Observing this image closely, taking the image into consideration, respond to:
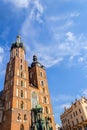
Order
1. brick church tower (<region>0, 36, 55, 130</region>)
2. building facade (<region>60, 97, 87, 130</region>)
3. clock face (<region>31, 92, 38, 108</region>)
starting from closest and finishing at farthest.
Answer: brick church tower (<region>0, 36, 55, 130</region>) → clock face (<region>31, 92, 38, 108</region>) → building facade (<region>60, 97, 87, 130</region>)

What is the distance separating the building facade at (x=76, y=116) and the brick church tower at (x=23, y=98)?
34.0ft

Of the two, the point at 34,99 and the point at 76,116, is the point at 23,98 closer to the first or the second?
the point at 34,99

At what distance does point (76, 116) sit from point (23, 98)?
71.4 ft

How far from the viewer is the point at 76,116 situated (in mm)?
52875

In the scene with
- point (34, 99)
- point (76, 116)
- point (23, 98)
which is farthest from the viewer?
point (76, 116)

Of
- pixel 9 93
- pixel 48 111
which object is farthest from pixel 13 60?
pixel 48 111

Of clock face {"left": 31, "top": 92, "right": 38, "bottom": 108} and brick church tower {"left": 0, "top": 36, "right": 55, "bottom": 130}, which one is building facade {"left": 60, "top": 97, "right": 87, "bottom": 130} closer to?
brick church tower {"left": 0, "top": 36, "right": 55, "bottom": 130}

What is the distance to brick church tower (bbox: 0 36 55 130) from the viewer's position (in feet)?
126

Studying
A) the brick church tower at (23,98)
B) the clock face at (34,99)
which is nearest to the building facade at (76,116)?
the brick church tower at (23,98)

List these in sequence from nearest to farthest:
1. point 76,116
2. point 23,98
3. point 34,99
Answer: point 23,98 < point 34,99 < point 76,116

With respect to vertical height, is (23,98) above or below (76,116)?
above

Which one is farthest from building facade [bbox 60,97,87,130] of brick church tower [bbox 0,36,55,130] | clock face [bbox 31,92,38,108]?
clock face [bbox 31,92,38,108]

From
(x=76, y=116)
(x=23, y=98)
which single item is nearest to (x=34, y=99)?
(x=23, y=98)

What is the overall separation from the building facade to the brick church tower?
10.4m
